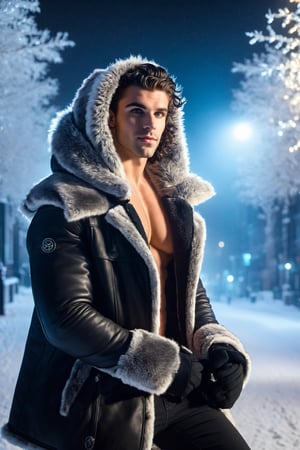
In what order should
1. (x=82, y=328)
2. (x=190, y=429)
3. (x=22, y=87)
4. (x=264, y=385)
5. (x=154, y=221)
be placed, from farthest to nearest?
(x=22, y=87) → (x=264, y=385) → (x=154, y=221) → (x=190, y=429) → (x=82, y=328)

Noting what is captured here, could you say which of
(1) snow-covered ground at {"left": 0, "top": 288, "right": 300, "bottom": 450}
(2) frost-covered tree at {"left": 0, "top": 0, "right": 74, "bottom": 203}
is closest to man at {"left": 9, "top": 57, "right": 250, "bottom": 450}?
(1) snow-covered ground at {"left": 0, "top": 288, "right": 300, "bottom": 450}

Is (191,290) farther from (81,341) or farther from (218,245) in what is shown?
(218,245)

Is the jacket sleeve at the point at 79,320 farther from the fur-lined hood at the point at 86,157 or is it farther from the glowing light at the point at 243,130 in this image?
the glowing light at the point at 243,130

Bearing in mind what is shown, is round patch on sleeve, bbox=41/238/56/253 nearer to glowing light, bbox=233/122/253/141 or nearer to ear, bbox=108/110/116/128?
ear, bbox=108/110/116/128

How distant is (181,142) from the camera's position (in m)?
3.29

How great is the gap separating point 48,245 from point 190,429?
0.97 meters

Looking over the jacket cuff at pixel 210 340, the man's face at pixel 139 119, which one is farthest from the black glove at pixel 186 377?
the man's face at pixel 139 119

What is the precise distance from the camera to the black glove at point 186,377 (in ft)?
7.96

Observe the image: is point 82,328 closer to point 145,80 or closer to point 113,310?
point 113,310

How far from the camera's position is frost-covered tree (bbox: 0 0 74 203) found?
59.0ft

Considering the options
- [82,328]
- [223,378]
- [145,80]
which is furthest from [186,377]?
[145,80]

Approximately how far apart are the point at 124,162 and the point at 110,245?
0.57 metres

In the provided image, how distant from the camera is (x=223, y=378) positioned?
2506mm

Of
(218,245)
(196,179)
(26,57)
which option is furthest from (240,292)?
(218,245)
